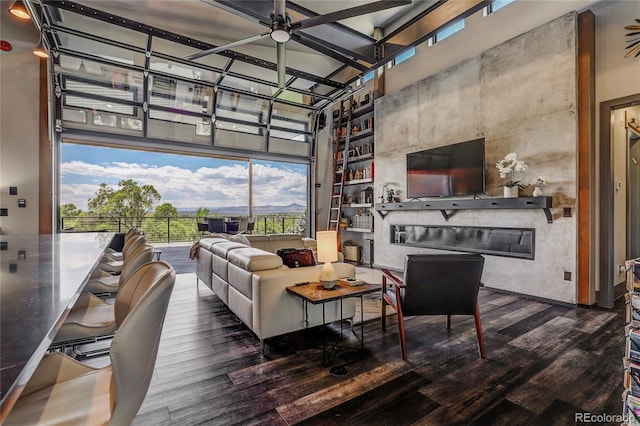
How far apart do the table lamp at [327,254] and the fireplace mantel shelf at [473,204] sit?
2901 mm

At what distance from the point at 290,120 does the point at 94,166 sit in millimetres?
5411

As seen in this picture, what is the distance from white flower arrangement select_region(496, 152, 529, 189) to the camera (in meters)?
3.98

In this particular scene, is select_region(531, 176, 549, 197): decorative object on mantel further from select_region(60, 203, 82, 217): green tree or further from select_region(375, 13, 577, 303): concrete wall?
select_region(60, 203, 82, 217): green tree

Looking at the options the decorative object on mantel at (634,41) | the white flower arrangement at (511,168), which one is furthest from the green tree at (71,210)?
the decorative object on mantel at (634,41)

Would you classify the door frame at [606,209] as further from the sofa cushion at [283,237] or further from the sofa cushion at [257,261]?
the sofa cushion at [283,237]

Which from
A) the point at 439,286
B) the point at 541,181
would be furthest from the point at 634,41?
the point at 439,286

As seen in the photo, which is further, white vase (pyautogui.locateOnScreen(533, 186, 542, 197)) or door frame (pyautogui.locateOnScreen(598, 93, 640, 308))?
white vase (pyautogui.locateOnScreen(533, 186, 542, 197))

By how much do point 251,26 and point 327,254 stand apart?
15.7 feet

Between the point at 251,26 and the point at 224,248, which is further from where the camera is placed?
the point at 251,26

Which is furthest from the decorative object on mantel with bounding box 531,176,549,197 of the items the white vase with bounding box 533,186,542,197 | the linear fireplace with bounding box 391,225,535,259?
the linear fireplace with bounding box 391,225,535,259

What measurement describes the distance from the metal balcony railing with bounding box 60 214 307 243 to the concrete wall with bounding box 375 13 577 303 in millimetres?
4399

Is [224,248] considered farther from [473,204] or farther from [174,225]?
[174,225]

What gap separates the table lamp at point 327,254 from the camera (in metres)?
2.45

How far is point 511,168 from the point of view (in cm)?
408
